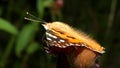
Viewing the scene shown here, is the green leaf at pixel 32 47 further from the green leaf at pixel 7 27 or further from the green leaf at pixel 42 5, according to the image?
the green leaf at pixel 42 5

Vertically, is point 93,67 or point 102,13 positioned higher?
point 102,13

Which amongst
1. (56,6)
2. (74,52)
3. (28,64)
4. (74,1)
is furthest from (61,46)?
(74,1)

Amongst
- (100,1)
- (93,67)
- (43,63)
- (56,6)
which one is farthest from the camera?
(100,1)

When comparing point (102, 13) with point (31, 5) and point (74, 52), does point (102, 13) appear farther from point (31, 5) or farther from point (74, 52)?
point (74, 52)

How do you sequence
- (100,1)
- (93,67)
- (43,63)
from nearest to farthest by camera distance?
(93,67) → (43,63) → (100,1)

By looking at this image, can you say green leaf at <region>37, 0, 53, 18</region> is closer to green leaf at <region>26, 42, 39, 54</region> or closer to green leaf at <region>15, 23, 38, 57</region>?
green leaf at <region>15, 23, 38, 57</region>

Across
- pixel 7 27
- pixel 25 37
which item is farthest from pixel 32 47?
pixel 7 27

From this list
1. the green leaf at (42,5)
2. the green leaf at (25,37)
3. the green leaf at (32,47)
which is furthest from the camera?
the green leaf at (32,47)

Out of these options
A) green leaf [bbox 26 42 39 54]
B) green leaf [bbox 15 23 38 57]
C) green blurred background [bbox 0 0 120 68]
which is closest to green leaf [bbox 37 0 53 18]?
green blurred background [bbox 0 0 120 68]

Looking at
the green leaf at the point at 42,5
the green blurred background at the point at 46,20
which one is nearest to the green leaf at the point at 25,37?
the green blurred background at the point at 46,20

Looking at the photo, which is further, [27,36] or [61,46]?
[27,36]
